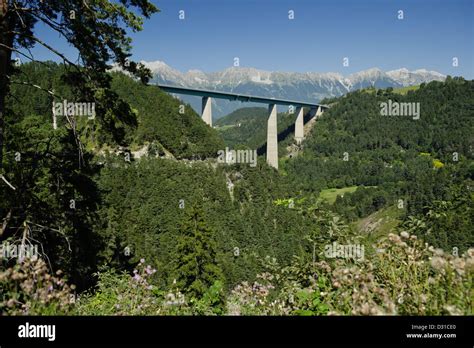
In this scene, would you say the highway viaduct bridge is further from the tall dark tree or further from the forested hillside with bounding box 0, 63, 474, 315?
the tall dark tree

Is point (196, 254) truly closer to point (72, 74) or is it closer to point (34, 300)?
point (72, 74)

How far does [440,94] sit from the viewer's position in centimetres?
15338

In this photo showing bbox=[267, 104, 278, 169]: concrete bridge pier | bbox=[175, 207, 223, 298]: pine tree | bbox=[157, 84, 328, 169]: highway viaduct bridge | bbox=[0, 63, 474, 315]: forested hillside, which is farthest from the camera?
bbox=[267, 104, 278, 169]: concrete bridge pier

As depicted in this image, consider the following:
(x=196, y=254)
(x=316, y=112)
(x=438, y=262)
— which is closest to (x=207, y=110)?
(x=316, y=112)

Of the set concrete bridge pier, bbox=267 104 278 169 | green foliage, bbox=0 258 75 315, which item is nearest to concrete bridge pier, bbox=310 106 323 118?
concrete bridge pier, bbox=267 104 278 169

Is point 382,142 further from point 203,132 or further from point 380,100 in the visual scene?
point 203,132

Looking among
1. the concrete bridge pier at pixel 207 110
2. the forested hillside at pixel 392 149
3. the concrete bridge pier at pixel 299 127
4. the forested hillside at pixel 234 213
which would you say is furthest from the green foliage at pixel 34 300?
the concrete bridge pier at pixel 299 127

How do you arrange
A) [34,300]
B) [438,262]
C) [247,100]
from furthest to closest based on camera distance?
[247,100] → [34,300] → [438,262]

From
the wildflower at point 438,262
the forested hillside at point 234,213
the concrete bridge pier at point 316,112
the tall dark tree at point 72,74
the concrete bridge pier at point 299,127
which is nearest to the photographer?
the wildflower at point 438,262

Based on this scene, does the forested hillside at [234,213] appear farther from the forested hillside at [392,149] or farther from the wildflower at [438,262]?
the forested hillside at [392,149]

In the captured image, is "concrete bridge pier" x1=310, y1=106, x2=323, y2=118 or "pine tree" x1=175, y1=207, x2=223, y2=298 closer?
"pine tree" x1=175, y1=207, x2=223, y2=298
